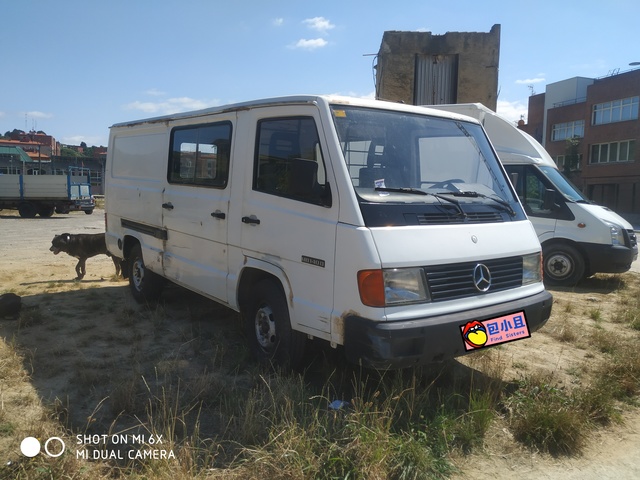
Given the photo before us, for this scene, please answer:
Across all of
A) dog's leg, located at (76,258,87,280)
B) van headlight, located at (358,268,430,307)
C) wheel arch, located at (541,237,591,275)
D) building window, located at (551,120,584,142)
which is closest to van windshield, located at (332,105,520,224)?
van headlight, located at (358,268,430,307)

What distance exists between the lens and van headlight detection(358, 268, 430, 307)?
3.38 m

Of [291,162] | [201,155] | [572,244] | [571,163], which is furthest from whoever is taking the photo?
[571,163]

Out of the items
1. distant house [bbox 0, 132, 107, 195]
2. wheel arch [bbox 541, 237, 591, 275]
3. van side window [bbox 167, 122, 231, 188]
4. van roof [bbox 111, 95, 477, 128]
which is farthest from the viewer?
distant house [bbox 0, 132, 107, 195]

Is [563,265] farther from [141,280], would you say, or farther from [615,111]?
[615,111]

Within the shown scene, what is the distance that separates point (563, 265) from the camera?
878 cm

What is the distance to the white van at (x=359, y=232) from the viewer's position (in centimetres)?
346

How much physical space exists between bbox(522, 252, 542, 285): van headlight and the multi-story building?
37929 millimetres

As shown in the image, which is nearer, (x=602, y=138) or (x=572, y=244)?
(x=572, y=244)

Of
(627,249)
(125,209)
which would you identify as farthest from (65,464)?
(627,249)

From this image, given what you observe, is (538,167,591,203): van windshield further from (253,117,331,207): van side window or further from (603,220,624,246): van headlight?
(253,117,331,207): van side window

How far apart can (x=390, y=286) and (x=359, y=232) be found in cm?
41

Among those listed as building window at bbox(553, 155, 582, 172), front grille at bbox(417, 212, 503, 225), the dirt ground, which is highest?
building window at bbox(553, 155, 582, 172)

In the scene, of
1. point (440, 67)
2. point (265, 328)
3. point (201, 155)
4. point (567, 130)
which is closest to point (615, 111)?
point (567, 130)

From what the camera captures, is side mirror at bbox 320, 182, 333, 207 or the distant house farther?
the distant house
